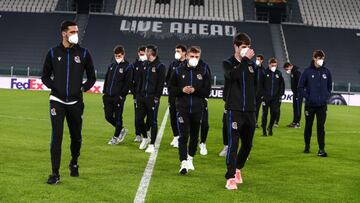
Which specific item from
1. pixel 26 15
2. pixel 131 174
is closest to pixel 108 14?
pixel 26 15

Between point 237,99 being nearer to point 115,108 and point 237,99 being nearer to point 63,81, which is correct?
point 63,81

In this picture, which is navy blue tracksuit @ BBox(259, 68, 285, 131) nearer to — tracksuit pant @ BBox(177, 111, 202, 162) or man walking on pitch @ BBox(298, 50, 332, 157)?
man walking on pitch @ BBox(298, 50, 332, 157)

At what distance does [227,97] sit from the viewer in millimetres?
9273

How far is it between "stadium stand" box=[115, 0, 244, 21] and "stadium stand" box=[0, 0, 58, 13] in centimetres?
608

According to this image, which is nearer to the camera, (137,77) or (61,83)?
(61,83)

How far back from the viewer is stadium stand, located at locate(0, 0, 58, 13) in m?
57.7

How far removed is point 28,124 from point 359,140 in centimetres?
948

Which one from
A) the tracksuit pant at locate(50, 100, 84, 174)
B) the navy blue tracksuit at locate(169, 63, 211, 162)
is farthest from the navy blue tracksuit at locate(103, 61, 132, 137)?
the tracksuit pant at locate(50, 100, 84, 174)

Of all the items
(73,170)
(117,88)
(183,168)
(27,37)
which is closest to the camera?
(73,170)

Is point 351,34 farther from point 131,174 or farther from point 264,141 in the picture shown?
point 131,174

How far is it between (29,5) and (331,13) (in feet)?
90.9

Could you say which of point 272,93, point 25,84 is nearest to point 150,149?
point 272,93

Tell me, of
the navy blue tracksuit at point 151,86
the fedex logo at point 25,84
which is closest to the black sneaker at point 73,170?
the navy blue tracksuit at point 151,86

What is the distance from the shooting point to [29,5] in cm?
5831
